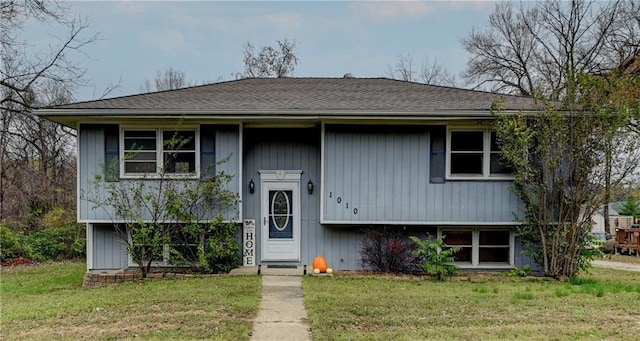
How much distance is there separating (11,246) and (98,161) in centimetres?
697

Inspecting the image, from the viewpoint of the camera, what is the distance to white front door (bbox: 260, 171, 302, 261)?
10.5 meters

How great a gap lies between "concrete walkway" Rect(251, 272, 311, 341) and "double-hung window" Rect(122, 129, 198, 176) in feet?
10.0

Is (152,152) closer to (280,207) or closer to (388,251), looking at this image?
(280,207)

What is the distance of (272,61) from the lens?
28531 mm

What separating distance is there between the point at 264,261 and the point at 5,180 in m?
12.9

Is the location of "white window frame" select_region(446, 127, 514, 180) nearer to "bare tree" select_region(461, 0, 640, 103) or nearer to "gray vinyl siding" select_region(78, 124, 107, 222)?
"gray vinyl siding" select_region(78, 124, 107, 222)

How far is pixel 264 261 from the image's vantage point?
1052 cm

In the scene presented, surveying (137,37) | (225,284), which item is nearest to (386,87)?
(225,284)

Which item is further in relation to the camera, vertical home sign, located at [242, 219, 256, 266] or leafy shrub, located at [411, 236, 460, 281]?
vertical home sign, located at [242, 219, 256, 266]

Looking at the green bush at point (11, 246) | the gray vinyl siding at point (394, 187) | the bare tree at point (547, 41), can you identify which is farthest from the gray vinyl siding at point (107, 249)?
the bare tree at point (547, 41)

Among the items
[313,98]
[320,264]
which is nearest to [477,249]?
[320,264]

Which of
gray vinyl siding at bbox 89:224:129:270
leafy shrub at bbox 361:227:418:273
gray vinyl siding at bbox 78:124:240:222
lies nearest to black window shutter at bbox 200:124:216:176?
gray vinyl siding at bbox 78:124:240:222

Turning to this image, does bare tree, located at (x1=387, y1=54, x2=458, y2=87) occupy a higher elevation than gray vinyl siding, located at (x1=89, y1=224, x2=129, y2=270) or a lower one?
higher

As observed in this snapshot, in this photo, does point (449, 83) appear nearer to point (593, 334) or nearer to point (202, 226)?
point (202, 226)
